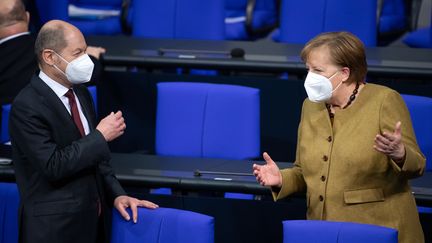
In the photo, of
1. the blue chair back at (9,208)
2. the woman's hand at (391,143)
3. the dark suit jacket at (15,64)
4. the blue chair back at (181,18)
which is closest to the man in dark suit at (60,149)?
the blue chair back at (9,208)

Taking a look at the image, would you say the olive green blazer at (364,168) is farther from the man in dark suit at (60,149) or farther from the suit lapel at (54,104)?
the suit lapel at (54,104)

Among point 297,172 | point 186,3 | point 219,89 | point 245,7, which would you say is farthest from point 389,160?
point 245,7

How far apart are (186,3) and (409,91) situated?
1.74m

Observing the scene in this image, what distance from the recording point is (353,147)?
296cm

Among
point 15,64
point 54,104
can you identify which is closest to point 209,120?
point 15,64

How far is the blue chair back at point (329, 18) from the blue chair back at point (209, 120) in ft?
5.10

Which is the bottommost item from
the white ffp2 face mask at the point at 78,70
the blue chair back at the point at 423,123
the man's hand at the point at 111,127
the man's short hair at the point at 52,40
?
the blue chair back at the point at 423,123

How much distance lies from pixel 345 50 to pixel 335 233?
2.10 feet

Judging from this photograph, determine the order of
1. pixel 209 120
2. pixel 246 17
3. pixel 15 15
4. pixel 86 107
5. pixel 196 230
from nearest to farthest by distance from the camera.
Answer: pixel 196 230, pixel 86 107, pixel 209 120, pixel 15 15, pixel 246 17

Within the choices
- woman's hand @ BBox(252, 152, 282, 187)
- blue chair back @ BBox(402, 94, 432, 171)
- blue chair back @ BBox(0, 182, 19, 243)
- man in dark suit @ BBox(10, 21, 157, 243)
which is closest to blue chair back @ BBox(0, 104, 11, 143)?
blue chair back @ BBox(0, 182, 19, 243)

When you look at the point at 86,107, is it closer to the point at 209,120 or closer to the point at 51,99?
the point at 51,99

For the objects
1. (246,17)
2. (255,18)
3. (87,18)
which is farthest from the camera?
(87,18)

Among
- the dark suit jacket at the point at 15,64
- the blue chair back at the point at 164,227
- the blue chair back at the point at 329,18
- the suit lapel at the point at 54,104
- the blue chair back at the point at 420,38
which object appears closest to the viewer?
the blue chair back at the point at 164,227

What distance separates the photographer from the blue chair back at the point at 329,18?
18.2 feet
